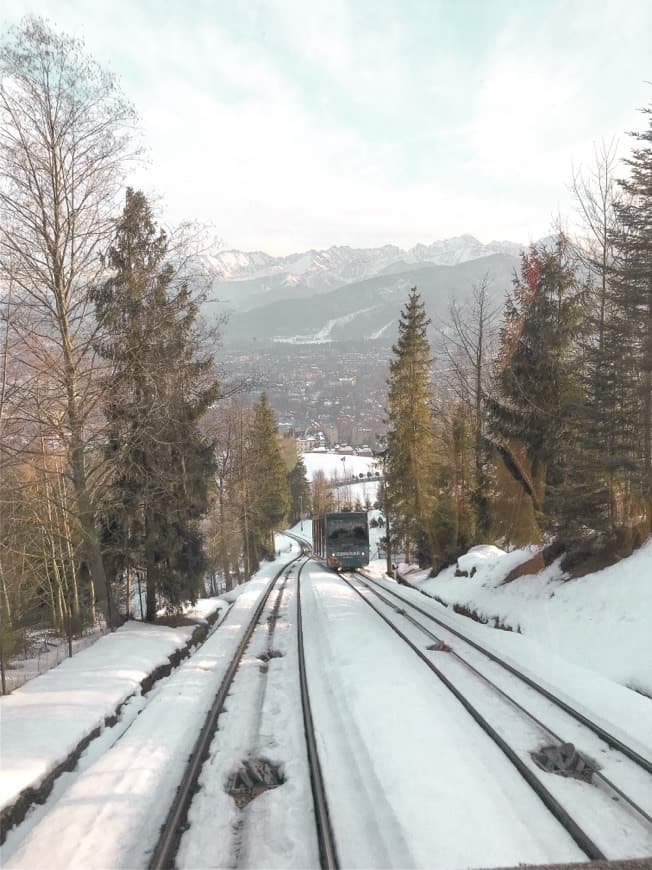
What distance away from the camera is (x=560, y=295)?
16141 mm

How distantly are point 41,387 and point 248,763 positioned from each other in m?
8.74

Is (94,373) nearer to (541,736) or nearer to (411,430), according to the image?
(541,736)

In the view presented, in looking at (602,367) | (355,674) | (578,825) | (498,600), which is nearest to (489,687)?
(355,674)

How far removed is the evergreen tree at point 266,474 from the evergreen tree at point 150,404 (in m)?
21.2

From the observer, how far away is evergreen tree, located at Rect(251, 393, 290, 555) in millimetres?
40031

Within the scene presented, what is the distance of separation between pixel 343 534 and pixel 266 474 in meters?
11.0

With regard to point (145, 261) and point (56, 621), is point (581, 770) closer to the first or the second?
point (145, 261)

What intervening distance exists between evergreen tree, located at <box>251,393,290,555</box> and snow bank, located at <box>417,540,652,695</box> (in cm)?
2486

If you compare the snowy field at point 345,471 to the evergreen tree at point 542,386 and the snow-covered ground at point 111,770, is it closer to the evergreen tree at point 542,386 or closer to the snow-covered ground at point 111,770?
the evergreen tree at point 542,386

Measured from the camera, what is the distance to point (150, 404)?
47.2ft

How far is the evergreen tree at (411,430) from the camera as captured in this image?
28.4 m

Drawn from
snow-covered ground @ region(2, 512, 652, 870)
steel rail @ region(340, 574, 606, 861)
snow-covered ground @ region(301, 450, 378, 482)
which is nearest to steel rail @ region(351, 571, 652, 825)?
snow-covered ground @ region(2, 512, 652, 870)

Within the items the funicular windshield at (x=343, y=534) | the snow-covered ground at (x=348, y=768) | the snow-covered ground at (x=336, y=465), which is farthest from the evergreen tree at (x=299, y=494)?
the snow-covered ground at (x=348, y=768)

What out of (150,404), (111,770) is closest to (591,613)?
(111,770)
